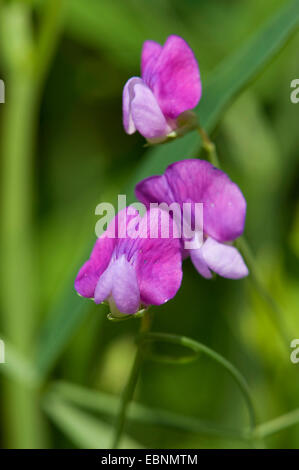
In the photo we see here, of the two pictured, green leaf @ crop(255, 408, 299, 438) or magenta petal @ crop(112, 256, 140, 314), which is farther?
green leaf @ crop(255, 408, 299, 438)

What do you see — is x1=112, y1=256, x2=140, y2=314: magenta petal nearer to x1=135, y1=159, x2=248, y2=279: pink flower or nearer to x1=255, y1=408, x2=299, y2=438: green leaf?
x1=135, y1=159, x2=248, y2=279: pink flower

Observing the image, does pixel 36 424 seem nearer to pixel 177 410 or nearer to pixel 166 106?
pixel 177 410

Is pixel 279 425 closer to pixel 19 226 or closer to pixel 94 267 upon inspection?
pixel 94 267

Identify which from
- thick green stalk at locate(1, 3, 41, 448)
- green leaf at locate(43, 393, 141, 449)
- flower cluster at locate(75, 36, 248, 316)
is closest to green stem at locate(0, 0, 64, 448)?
thick green stalk at locate(1, 3, 41, 448)

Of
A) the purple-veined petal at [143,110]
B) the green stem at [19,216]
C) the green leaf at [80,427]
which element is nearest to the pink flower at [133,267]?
the purple-veined petal at [143,110]

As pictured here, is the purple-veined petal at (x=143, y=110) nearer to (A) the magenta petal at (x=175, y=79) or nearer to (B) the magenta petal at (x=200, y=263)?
(A) the magenta petal at (x=175, y=79)
